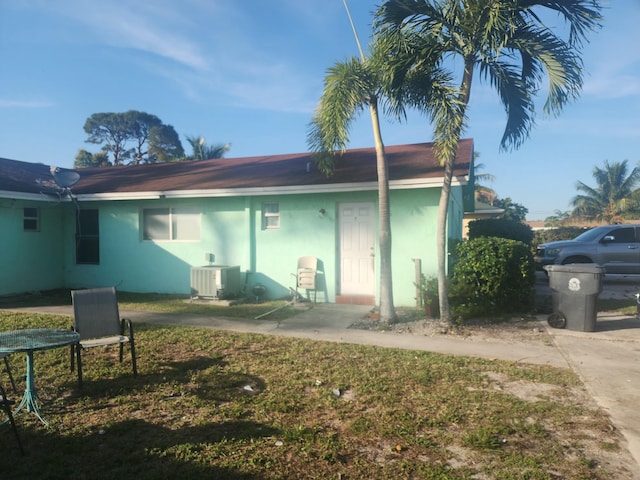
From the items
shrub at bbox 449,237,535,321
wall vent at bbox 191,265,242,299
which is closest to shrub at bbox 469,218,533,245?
shrub at bbox 449,237,535,321

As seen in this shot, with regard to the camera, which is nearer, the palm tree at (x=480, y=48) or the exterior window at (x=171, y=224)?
the palm tree at (x=480, y=48)

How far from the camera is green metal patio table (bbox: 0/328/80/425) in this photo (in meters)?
3.77

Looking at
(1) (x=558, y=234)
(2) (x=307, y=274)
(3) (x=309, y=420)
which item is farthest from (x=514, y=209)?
(3) (x=309, y=420)

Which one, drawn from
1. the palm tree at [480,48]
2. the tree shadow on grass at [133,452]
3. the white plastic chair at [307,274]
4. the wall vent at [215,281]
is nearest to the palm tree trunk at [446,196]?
the palm tree at [480,48]

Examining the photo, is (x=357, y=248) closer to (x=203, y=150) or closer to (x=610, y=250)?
(x=610, y=250)

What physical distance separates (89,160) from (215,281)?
40.2 metres

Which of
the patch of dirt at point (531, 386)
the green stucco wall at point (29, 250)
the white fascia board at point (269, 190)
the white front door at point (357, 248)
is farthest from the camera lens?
the green stucco wall at point (29, 250)

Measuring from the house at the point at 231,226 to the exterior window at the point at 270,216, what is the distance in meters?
0.03

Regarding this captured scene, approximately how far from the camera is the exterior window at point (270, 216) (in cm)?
1070

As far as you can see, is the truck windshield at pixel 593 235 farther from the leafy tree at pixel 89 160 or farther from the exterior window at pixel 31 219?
the leafy tree at pixel 89 160

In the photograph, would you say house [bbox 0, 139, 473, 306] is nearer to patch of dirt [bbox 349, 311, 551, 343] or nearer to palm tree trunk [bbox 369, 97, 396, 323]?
palm tree trunk [bbox 369, 97, 396, 323]

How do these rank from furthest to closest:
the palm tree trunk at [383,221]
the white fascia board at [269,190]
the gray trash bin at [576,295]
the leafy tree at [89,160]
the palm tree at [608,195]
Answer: the leafy tree at [89,160], the palm tree at [608,195], the white fascia board at [269,190], the palm tree trunk at [383,221], the gray trash bin at [576,295]

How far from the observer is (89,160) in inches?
1714

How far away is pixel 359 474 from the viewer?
3.05 m
